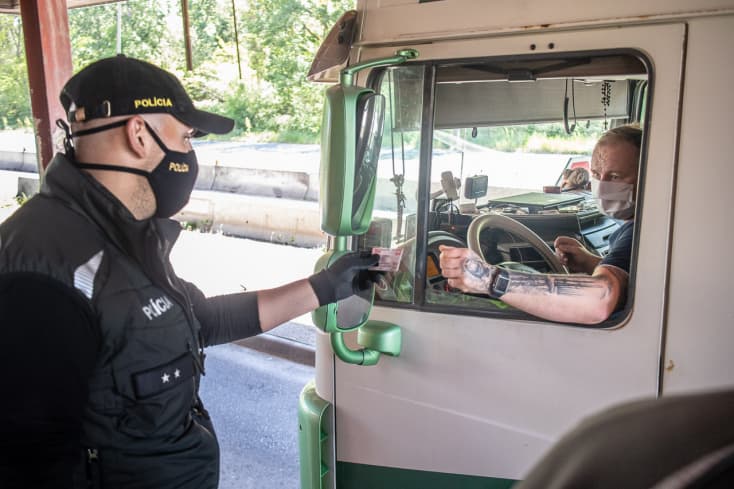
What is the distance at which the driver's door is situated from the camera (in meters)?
1.77

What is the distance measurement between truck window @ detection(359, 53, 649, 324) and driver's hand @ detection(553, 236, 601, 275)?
0.22 feet

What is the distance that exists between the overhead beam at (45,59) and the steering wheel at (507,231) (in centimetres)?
515

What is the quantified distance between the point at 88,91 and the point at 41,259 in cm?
49

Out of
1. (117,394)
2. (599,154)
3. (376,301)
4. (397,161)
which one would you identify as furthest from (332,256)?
(599,154)

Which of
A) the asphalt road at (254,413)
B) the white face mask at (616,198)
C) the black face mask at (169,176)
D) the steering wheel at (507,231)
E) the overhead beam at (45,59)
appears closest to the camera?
the black face mask at (169,176)

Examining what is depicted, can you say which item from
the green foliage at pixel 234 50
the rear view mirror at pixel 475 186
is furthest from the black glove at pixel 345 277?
the green foliage at pixel 234 50

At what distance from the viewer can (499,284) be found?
202cm

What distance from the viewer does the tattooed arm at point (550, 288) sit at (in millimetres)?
1898

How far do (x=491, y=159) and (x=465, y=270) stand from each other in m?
1.28

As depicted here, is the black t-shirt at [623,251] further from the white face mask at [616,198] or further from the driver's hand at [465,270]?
the driver's hand at [465,270]

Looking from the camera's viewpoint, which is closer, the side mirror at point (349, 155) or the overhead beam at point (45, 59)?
the side mirror at point (349, 155)

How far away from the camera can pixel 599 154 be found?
2455 mm

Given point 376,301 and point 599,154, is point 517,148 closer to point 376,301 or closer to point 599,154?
point 599,154

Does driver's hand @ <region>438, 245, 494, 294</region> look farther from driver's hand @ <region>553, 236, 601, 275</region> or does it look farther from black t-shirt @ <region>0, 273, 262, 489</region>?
black t-shirt @ <region>0, 273, 262, 489</region>
